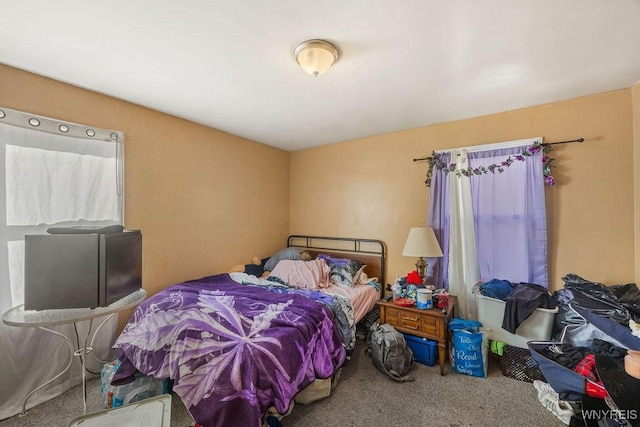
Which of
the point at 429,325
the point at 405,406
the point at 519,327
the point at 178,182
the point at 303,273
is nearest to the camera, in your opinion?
the point at 405,406

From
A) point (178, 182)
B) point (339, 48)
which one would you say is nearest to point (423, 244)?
point (339, 48)

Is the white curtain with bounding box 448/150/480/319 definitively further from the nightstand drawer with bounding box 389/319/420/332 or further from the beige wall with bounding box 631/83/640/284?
the beige wall with bounding box 631/83/640/284

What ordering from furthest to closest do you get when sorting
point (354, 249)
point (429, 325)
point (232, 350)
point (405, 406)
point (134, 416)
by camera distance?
point (354, 249), point (429, 325), point (405, 406), point (232, 350), point (134, 416)

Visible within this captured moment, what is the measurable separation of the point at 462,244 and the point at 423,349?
115cm

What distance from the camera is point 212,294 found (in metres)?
2.48

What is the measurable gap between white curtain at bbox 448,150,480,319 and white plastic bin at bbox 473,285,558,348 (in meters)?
0.14

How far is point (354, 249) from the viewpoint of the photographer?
3717 mm

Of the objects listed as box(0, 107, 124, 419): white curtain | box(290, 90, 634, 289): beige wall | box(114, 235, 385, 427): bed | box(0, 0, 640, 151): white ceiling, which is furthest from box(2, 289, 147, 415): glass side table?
box(290, 90, 634, 289): beige wall

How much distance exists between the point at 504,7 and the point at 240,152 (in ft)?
10.1

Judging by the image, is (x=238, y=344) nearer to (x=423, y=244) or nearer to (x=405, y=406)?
(x=405, y=406)

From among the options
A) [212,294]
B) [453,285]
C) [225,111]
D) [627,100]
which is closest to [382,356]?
[453,285]

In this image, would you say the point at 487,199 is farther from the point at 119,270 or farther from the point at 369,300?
the point at 119,270

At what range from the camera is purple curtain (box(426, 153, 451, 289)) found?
116 inches

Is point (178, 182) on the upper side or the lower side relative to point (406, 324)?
upper
